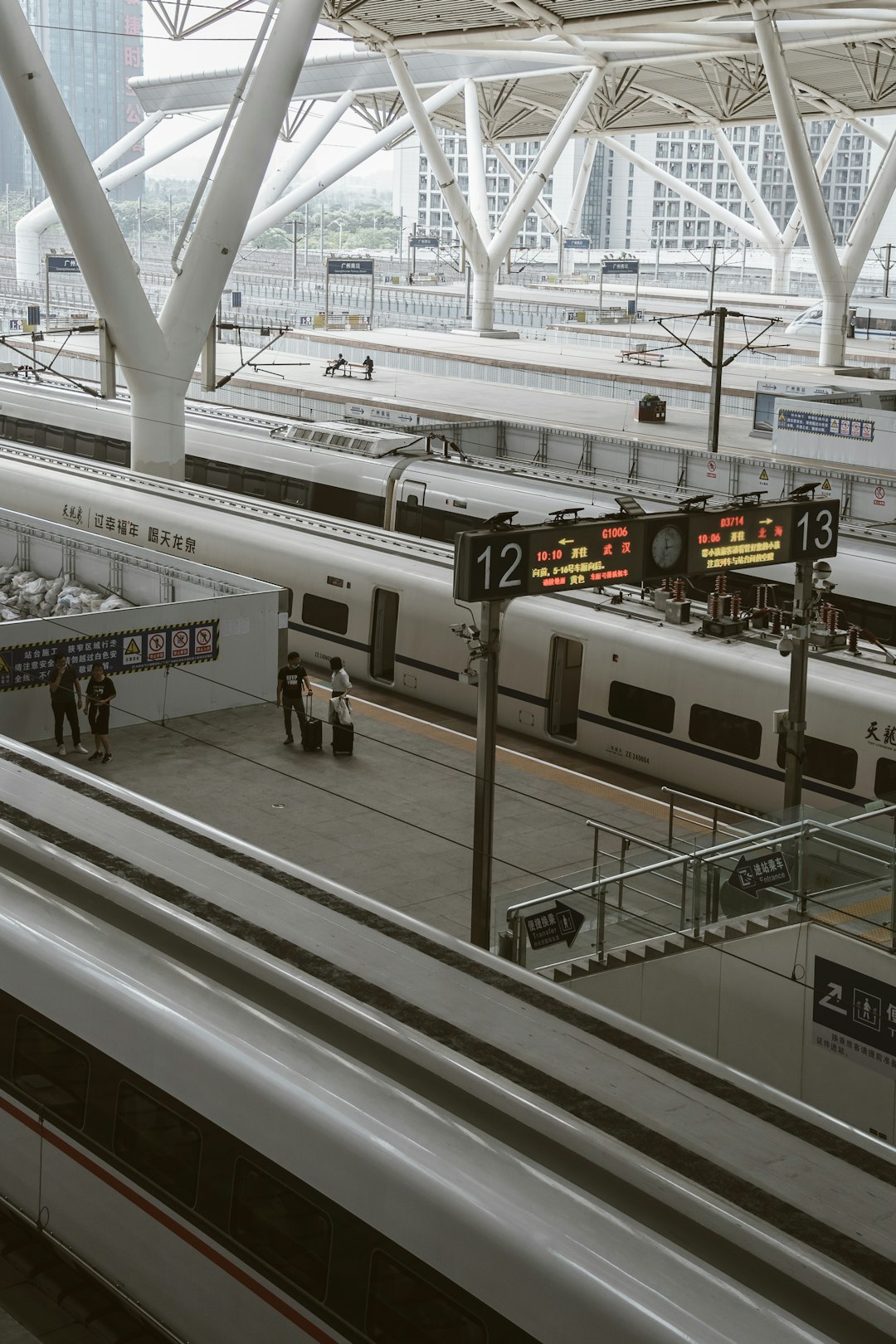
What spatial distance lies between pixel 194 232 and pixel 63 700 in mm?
13662

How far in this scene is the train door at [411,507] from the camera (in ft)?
87.2

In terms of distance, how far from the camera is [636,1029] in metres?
7.75

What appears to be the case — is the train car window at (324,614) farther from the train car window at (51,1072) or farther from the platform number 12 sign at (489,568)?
the train car window at (51,1072)

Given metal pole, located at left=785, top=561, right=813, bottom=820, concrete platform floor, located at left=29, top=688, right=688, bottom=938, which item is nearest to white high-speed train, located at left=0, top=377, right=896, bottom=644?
concrete platform floor, located at left=29, top=688, right=688, bottom=938

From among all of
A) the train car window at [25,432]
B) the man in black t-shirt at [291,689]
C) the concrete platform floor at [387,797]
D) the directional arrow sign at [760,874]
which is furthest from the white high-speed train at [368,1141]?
the train car window at [25,432]

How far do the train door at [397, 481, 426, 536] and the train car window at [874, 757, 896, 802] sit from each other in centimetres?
1194

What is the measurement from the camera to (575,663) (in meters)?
19.6

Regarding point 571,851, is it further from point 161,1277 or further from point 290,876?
point 161,1277

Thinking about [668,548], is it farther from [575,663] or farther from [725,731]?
[575,663]

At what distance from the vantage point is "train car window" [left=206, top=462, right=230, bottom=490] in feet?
102

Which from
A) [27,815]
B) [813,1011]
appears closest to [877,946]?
[813,1011]

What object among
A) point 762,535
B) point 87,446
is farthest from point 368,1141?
point 87,446

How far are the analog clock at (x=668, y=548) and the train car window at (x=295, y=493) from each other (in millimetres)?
15522

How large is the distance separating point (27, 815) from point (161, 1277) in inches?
126
